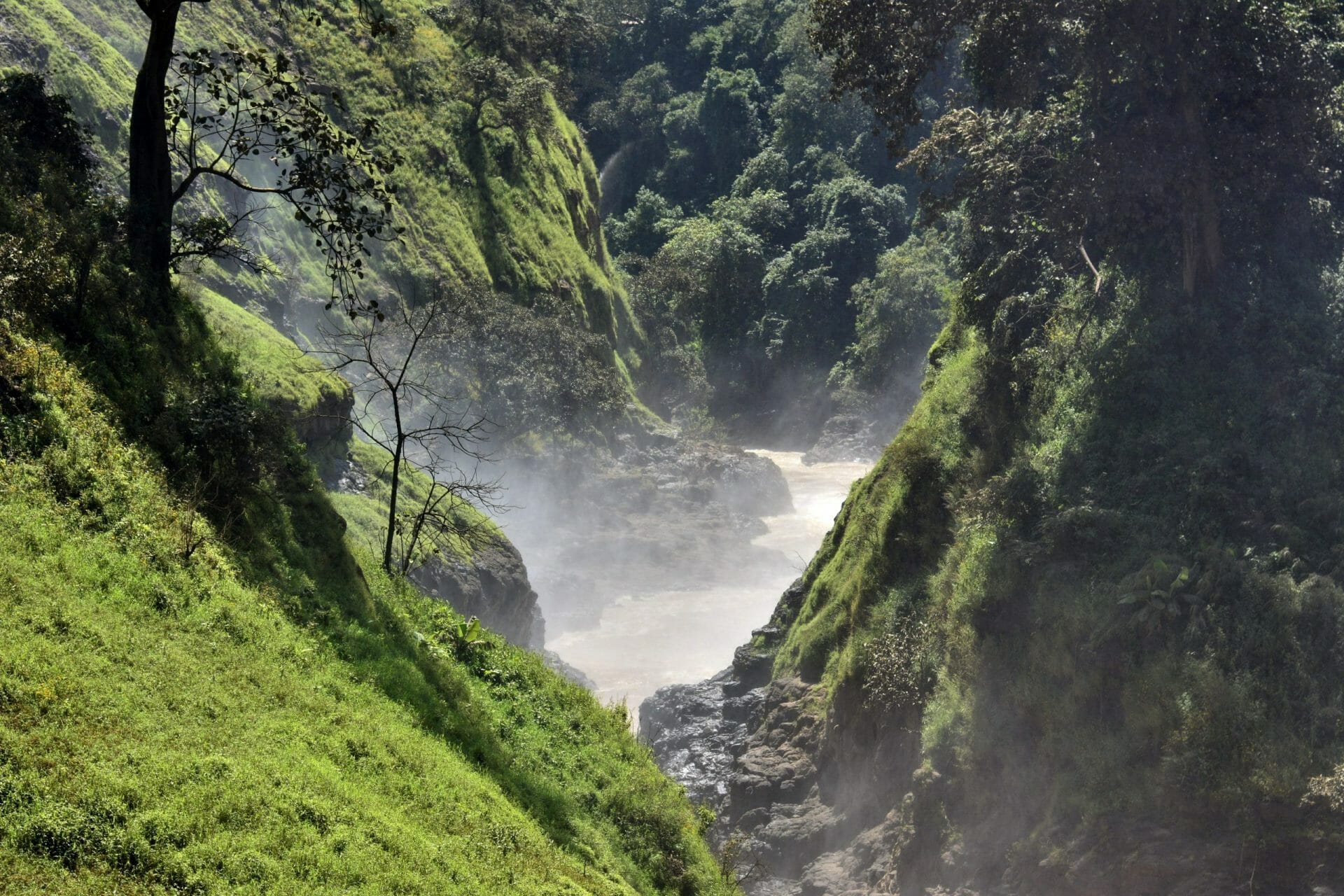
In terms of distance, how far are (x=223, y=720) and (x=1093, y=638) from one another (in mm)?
12368

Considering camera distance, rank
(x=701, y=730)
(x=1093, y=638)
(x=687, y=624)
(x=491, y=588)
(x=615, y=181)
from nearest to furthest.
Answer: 1. (x=1093, y=638)
2. (x=701, y=730)
3. (x=491, y=588)
4. (x=687, y=624)
5. (x=615, y=181)

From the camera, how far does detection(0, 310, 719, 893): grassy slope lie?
21.4 feet

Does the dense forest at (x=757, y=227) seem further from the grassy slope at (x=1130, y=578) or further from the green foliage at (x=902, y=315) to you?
the grassy slope at (x=1130, y=578)

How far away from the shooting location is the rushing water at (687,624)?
3434 cm

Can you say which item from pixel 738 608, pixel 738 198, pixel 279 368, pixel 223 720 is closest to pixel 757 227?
pixel 738 198

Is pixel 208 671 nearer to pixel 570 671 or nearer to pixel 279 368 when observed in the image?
pixel 279 368

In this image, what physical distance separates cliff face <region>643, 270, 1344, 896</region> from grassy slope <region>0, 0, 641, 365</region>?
18.8m

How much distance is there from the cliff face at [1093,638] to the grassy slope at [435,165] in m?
18.8

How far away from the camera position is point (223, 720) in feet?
26.3

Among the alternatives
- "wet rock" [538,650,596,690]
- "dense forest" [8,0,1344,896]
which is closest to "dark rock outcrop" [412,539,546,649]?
"dense forest" [8,0,1344,896]

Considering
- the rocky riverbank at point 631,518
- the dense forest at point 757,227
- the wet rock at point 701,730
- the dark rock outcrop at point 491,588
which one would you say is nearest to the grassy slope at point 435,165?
the rocky riverbank at point 631,518

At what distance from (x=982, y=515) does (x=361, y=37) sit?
35.9 meters

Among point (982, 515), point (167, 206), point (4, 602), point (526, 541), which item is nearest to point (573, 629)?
point (526, 541)

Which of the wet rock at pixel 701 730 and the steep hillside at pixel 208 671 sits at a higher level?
the wet rock at pixel 701 730
